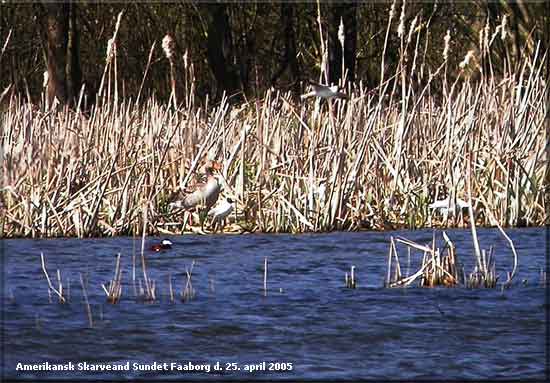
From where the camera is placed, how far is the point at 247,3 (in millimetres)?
23469

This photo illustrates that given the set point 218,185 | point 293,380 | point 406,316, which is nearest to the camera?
point 293,380

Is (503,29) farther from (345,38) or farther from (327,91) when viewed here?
(345,38)

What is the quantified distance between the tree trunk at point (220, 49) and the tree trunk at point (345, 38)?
154 centimetres

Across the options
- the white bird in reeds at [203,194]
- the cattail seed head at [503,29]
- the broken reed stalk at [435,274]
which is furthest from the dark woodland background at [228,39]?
the broken reed stalk at [435,274]

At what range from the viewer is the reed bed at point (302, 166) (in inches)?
404

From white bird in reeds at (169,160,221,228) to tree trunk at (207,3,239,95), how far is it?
10677mm

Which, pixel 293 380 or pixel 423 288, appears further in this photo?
pixel 423 288

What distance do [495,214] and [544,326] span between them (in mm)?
4063

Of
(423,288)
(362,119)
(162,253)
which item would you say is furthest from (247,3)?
(423,288)

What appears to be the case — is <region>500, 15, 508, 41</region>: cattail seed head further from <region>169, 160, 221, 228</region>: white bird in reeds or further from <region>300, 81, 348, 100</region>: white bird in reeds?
<region>169, 160, 221, 228</region>: white bird in reeds

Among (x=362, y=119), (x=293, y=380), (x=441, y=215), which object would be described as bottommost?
(x=293, y=380)

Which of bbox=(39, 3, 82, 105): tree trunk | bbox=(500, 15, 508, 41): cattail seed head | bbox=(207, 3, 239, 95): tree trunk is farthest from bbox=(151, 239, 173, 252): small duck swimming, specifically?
bbox=(207, 3, 239, 95): tree trunk

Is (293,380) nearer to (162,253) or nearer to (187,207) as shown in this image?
(162,253)

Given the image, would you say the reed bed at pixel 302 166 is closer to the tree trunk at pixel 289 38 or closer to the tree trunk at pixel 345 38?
the tree trunk at pixel 345 38
